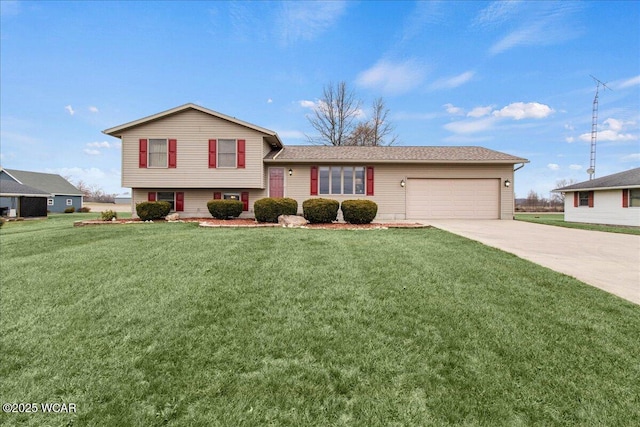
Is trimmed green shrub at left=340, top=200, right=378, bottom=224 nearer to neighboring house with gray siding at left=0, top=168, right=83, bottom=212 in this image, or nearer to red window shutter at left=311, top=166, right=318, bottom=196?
red window shutter at left=311, top=166, right=318, bottom=196

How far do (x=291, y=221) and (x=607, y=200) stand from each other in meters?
19.0

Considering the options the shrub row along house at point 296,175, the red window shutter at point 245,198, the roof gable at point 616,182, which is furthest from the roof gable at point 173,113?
the roof gable at point 616,182

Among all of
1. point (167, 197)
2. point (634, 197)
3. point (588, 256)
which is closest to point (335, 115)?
point (167, 197)

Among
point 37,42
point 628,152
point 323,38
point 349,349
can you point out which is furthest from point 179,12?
point 628,152

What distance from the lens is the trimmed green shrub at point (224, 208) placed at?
12.7m

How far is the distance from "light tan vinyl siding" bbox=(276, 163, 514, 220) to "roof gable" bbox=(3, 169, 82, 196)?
31810mm

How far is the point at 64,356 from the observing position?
9.33 ft

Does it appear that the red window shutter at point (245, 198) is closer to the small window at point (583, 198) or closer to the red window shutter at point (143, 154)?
the red window shutter at point (143, 154)

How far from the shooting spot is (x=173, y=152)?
1341cm

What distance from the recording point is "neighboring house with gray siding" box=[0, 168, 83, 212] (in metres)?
29.7

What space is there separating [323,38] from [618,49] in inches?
551

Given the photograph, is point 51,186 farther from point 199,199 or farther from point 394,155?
point 394,155

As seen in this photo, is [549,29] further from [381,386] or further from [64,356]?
[64,356]

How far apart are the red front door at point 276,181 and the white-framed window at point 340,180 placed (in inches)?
77.6
